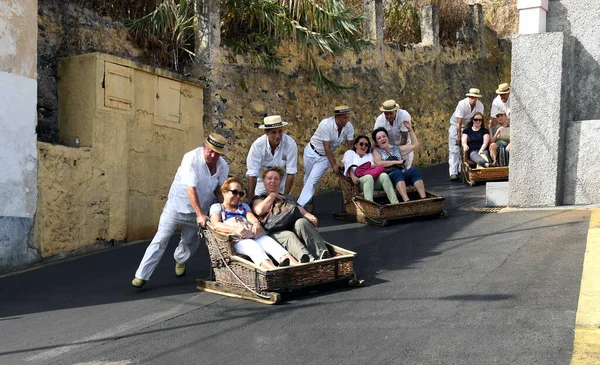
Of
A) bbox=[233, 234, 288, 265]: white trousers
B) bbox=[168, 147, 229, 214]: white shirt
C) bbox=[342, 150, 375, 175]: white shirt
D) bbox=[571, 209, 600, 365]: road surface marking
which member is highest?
bbox=[342, 150, 375, 175]: white shirt

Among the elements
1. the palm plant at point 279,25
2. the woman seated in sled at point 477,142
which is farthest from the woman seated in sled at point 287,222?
the woman seated in sled at point 477,142

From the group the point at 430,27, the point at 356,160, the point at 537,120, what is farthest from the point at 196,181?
the point at 430,27

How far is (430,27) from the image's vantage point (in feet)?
67.6

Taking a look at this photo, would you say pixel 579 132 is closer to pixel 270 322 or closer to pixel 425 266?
pixel 425 266

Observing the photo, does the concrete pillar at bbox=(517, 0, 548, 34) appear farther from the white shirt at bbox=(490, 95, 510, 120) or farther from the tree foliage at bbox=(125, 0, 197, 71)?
the tree foliage at bbox=(125, 0, 197, 71)

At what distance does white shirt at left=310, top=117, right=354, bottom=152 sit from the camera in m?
12.6

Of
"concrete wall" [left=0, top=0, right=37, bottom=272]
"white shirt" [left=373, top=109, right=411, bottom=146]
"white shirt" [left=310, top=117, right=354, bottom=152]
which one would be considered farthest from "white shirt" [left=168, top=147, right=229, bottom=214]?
"white shirt" [left=373, top=109, right=411, bottom=146]

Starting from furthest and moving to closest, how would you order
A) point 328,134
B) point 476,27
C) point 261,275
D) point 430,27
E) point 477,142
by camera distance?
1. point 476,27
2. point 430,27
3. point 477,142
4. point 328,134
5. point 261,275

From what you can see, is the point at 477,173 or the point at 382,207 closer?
the point at 382,207

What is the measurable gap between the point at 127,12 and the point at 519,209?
6.93m

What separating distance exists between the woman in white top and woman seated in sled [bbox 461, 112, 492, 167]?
10.6 feet

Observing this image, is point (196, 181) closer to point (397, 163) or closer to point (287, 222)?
point (287, 222)

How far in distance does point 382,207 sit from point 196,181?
345 centimetres

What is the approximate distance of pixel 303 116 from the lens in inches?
→ 624
